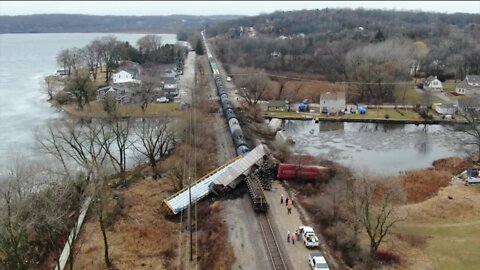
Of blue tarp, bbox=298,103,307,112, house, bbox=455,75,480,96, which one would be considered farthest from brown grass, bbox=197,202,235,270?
house, bbox=455,75,480,96

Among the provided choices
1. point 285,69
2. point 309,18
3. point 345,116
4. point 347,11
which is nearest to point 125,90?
point 345,116

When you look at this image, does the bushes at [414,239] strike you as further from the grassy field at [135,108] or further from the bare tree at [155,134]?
the grassy field at [135,108]

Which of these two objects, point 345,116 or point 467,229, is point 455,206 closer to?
point 467,229

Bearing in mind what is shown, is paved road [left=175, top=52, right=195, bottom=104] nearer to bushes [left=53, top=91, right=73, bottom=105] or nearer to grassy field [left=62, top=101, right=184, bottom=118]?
grassy field [left=62, top=101, right=184, bottom=118]

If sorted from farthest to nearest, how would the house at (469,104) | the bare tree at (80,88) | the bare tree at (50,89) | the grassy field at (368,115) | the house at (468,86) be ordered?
the house at (468,86), the bare tree at (50,89), the bare tree at (80,88), the grassy field at (368,115), the house at (469,104)

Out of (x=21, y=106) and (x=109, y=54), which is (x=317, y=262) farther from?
(x=109, y=54)

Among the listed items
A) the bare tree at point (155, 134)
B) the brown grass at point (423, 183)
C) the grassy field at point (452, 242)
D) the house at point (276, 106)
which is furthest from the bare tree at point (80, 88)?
the grassy field at point (452, 242)
